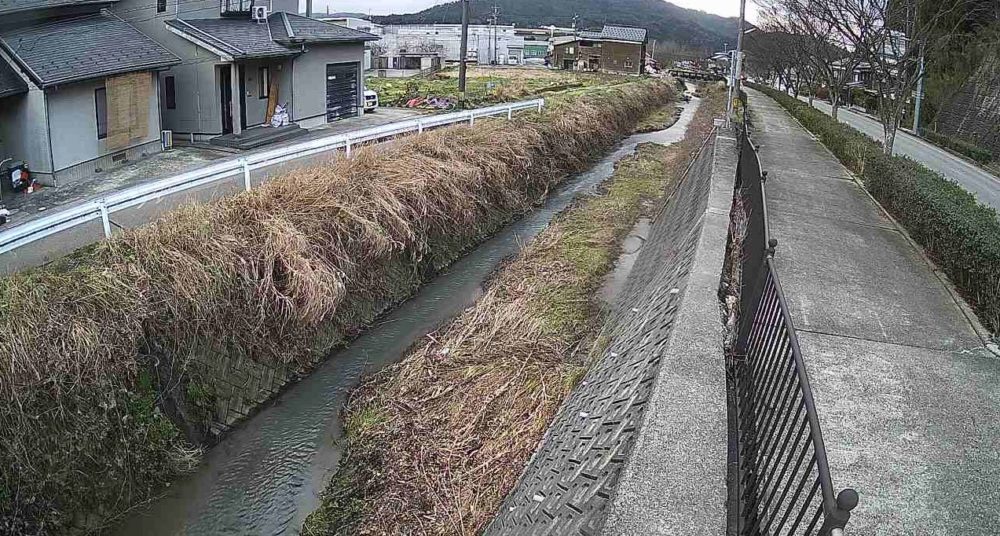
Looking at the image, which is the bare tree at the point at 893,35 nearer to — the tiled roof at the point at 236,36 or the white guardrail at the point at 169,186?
the white guardrail at the point at 169,186

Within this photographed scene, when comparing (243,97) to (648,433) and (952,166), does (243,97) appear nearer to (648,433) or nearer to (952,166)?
(648,433)

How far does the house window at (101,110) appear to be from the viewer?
1427 cm

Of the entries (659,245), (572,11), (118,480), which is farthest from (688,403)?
(572,11)

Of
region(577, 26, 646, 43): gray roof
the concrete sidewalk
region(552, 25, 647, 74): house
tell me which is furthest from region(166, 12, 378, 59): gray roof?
region(577, 26, 646, 43): gray roof

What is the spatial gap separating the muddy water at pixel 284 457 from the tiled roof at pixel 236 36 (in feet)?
34.4

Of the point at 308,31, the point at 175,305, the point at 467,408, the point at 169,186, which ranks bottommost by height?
the point at 467,408

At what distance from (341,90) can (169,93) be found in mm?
6886

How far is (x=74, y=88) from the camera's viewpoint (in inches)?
535

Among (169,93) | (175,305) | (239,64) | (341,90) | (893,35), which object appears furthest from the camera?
(341,90)

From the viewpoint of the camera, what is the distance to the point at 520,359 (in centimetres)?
834

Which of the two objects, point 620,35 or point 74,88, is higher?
point 620,35

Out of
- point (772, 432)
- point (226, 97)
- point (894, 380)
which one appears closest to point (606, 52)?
point (226, 97)

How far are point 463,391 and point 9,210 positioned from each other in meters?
8.42

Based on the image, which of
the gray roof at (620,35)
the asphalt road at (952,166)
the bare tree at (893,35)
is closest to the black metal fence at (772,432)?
the bare tree at (893,35)
